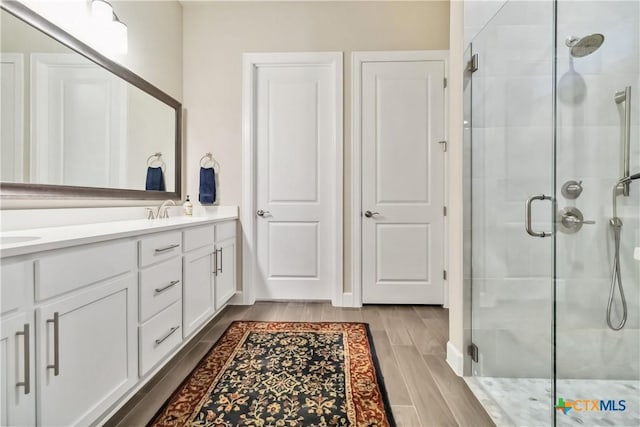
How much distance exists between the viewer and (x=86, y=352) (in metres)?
1.18

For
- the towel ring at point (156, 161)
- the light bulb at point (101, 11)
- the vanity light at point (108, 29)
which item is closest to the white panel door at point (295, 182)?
the towel ring at point (156, 161)

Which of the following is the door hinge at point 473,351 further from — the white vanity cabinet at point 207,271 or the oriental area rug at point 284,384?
the white vanity cabinet at point 207,271

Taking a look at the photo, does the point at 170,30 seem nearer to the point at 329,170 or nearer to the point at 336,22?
the point at 336,22

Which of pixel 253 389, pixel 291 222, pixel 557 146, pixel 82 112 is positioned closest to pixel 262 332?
pixel 253 389


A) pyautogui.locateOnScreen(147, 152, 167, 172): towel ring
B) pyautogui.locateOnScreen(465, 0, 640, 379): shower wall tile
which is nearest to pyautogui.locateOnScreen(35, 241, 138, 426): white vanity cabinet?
pyautogui.locateOnScreen(147, 152, 167, 172): towel ring

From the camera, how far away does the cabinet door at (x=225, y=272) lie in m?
2.53

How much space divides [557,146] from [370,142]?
5.41ft

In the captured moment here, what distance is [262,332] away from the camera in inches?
92.5

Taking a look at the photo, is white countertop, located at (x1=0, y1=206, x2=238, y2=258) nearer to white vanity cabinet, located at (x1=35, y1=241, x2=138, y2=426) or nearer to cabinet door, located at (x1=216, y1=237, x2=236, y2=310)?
white vanity cabinet, located at (x1=35, y1=241, x2=138, y2=426)

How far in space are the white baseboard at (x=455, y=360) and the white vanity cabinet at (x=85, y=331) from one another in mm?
1672

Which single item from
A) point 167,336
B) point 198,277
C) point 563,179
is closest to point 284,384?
point 167,336

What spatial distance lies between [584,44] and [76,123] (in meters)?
2.61

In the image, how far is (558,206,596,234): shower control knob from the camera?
1.41 metres

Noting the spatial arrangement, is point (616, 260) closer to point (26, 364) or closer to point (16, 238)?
point (26, 364)
